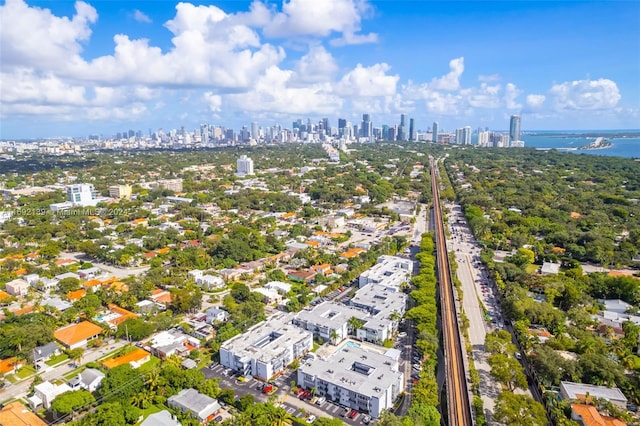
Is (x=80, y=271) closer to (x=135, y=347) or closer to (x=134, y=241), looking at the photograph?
(x=134, y=241)

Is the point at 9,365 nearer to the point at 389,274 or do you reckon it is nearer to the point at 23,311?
the point at 23,311

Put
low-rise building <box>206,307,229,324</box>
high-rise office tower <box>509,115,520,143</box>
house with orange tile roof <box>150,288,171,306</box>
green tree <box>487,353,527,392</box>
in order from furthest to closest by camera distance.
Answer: high-rise office tower <box>509,115,520,143</box> → house with orange tile roof <box>150,288,171,306</box> → low-rise building <box>206,307,229,324</box> → green tree <box>487,353,527,392</box>

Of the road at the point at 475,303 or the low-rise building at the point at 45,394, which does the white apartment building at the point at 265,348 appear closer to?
the low-rise building at the point at 45,394

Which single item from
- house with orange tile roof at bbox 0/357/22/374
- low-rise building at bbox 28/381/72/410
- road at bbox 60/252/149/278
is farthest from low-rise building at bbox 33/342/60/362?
road at bbox 60/252/149/278

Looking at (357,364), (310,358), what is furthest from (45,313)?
(357,364)

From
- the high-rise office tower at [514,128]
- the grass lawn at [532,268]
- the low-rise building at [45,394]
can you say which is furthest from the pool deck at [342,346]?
the high-rise office tower at [514,128]

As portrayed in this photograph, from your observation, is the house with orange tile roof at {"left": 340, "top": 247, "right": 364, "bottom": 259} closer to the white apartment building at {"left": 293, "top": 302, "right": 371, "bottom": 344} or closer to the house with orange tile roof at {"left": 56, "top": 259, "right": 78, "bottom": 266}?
the white apartment building at {"left": 293, "top": 302, "right": 371, "bottom": 344}
